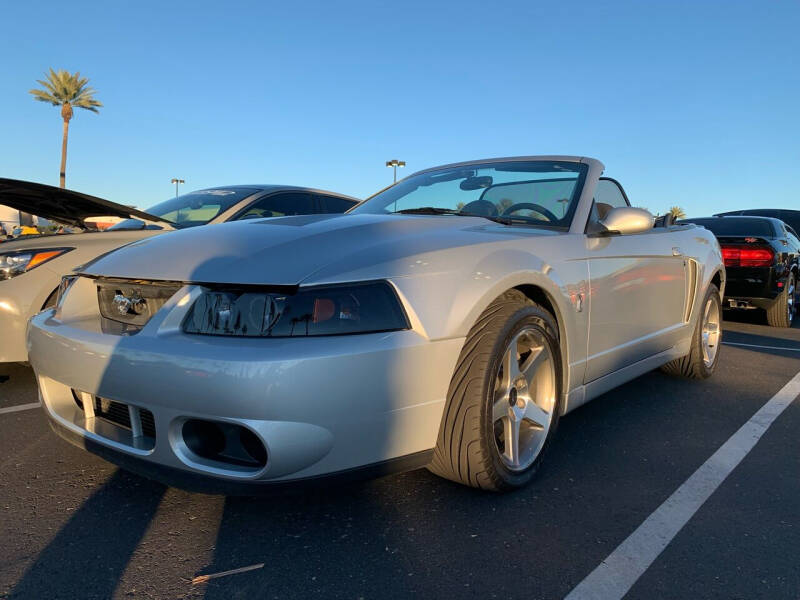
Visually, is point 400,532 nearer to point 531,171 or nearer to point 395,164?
point 531,171

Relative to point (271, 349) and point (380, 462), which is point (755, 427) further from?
point (271, 349)

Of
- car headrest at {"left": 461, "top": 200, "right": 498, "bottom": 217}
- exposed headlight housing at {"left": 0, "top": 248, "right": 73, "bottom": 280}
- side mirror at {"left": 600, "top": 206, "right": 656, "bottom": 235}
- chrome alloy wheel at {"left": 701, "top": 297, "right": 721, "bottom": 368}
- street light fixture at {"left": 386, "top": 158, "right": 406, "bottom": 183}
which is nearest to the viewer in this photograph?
side mirror at {"left": 600, "top": 206, "right": 656, "bottom": 235}

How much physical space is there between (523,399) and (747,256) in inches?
250

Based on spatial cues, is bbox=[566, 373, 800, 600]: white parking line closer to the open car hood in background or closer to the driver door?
the driver door

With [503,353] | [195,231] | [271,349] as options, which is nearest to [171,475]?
[271,349]

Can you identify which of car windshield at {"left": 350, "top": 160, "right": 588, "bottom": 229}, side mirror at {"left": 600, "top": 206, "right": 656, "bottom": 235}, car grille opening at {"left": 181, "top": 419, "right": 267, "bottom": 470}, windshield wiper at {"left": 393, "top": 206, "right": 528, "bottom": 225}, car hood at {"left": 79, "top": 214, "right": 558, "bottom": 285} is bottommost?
car grille opening at {"left": 181, "top": 419, "right": 267, "bottom": 470}

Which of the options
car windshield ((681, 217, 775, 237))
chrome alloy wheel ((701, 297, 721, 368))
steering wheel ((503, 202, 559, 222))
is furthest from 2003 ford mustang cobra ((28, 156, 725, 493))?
car windshield ((681, 217, 775, 237))

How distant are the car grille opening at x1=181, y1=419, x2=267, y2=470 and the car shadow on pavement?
1.35ft

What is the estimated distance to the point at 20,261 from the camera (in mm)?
3547

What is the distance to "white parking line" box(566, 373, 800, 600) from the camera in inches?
69.5

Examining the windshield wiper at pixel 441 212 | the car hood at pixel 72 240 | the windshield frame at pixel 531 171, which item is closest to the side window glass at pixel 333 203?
the car hood at pixel 72 240

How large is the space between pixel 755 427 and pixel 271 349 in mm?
2920

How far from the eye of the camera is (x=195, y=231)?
8.04ft

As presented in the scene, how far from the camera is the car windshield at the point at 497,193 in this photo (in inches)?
122
